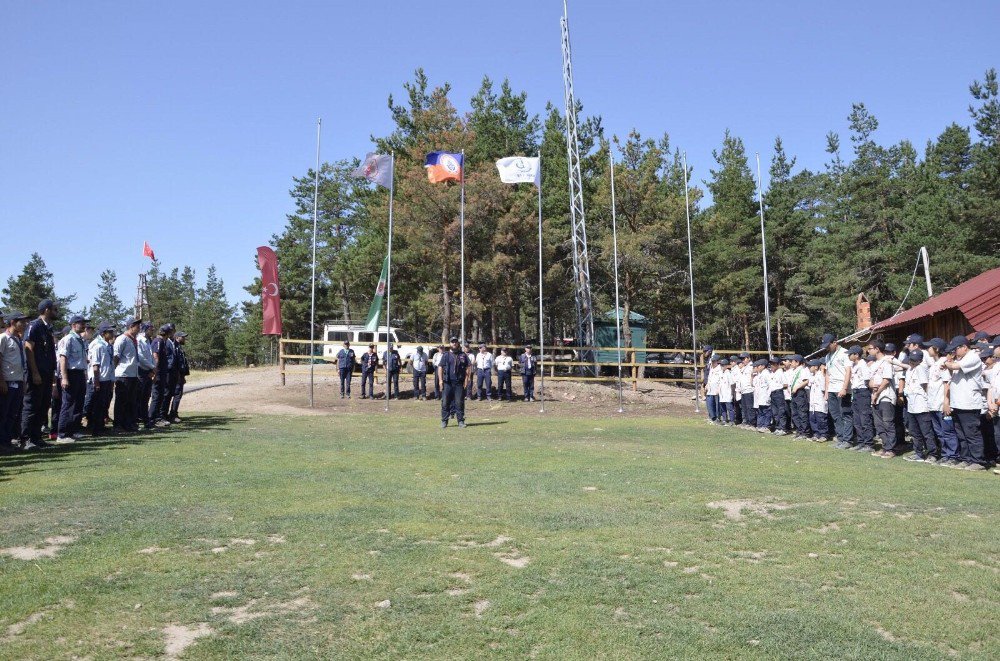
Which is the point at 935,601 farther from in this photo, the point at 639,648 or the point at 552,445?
the point at 552,445

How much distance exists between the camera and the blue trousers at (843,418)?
1416cm

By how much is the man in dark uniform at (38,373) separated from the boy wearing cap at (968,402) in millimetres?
13506

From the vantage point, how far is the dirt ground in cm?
2183

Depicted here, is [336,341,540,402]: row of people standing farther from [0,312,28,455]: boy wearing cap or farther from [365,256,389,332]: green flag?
[0,312,28,455]: boy wearing cap

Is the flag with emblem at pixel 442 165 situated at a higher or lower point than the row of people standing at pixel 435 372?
higher

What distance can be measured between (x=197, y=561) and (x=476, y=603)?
2.13 meters

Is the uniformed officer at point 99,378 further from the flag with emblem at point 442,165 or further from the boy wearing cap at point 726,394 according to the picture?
the boy wearing cap at point 726,394

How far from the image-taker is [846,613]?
14.1 ft

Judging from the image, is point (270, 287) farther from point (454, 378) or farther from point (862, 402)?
point (862, 402)

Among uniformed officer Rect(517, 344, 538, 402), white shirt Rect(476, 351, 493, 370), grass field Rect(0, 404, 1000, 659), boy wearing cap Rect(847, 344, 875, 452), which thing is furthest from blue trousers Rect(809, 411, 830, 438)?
white shirt Rect(476, 351, 493, 370)

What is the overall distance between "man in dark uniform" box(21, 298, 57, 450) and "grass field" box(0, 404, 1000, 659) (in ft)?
4.60

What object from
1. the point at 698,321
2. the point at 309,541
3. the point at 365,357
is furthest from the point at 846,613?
the point at 698,321

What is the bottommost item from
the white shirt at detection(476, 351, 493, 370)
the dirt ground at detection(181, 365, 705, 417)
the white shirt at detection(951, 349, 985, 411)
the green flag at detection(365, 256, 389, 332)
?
the dirt ground at detection(181, 365, 705, 417)

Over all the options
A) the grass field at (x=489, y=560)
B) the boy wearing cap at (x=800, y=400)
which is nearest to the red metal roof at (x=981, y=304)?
the boy wearing cap at (x=800, y=400)
